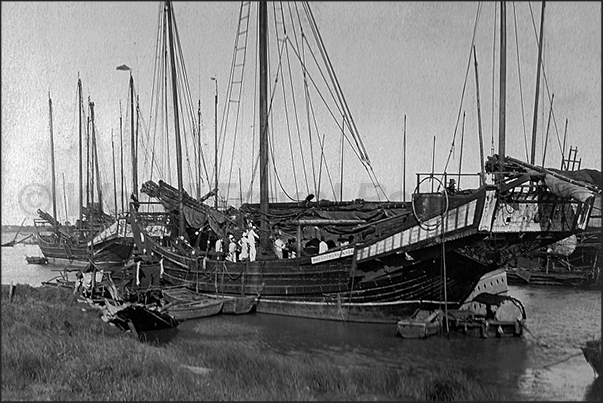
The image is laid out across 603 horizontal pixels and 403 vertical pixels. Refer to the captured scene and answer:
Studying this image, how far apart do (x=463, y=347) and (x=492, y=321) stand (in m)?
2.13

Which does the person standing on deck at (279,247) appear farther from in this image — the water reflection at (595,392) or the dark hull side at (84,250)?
the dark hull side at (84,250)

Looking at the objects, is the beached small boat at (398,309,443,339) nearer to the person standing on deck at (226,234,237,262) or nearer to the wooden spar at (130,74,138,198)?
the person standing on deck at (226,234,237,262)

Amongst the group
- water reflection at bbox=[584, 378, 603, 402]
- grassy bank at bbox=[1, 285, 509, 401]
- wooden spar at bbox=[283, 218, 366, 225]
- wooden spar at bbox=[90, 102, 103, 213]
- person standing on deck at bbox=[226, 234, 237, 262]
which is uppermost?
wooden spar at bbox=[90, 102, 103, 213]

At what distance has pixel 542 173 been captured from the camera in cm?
1662

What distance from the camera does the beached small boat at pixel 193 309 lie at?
70.7 feet

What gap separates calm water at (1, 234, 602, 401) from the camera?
44.9 feet

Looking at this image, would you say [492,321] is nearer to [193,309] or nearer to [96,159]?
[193,309]

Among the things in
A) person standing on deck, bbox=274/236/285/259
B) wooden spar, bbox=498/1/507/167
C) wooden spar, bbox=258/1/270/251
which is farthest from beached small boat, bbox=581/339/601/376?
wooden spar, bbox=258/1/270/251

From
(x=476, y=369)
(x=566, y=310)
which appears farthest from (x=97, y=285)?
(x=566, y=310)

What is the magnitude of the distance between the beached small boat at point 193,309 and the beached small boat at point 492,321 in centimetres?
891

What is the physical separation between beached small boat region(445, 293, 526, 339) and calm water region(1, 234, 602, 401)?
1.27 feet

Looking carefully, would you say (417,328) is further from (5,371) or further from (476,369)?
(5,371)

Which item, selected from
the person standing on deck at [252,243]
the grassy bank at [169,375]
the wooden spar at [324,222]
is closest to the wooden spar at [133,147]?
the person standing on deck at [252,243]

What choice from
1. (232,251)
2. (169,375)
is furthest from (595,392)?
(232,251)
